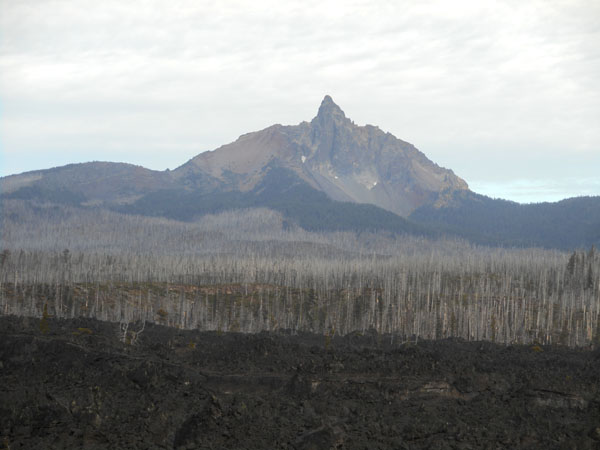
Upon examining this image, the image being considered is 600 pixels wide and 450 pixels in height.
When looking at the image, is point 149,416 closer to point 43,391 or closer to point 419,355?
point 43,391

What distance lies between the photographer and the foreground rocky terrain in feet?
94.2

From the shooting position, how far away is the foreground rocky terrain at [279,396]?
28703 millimetres

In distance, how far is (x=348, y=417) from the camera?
32594 millimetres

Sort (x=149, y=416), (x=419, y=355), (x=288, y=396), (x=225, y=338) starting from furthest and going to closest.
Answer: (x=225, y=338) < (x=419, y=355) < (x=288, y=396) < (x=149, y=416)

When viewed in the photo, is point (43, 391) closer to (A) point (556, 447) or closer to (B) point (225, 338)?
(A) point (556, 447)

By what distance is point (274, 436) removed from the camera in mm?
29469

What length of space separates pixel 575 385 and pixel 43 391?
92.7ft

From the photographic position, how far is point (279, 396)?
37656mm

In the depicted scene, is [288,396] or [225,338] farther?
[225,338]

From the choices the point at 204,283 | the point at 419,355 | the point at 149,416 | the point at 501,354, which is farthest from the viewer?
the point at 204,283

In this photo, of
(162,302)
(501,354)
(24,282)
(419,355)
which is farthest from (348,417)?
(24,282)

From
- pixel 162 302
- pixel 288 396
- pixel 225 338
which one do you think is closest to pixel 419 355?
pixel 288 396

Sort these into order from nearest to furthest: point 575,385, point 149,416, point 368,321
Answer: point 149,416 → point 575,385 → point 368,321

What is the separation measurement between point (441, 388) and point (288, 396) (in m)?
9.21
